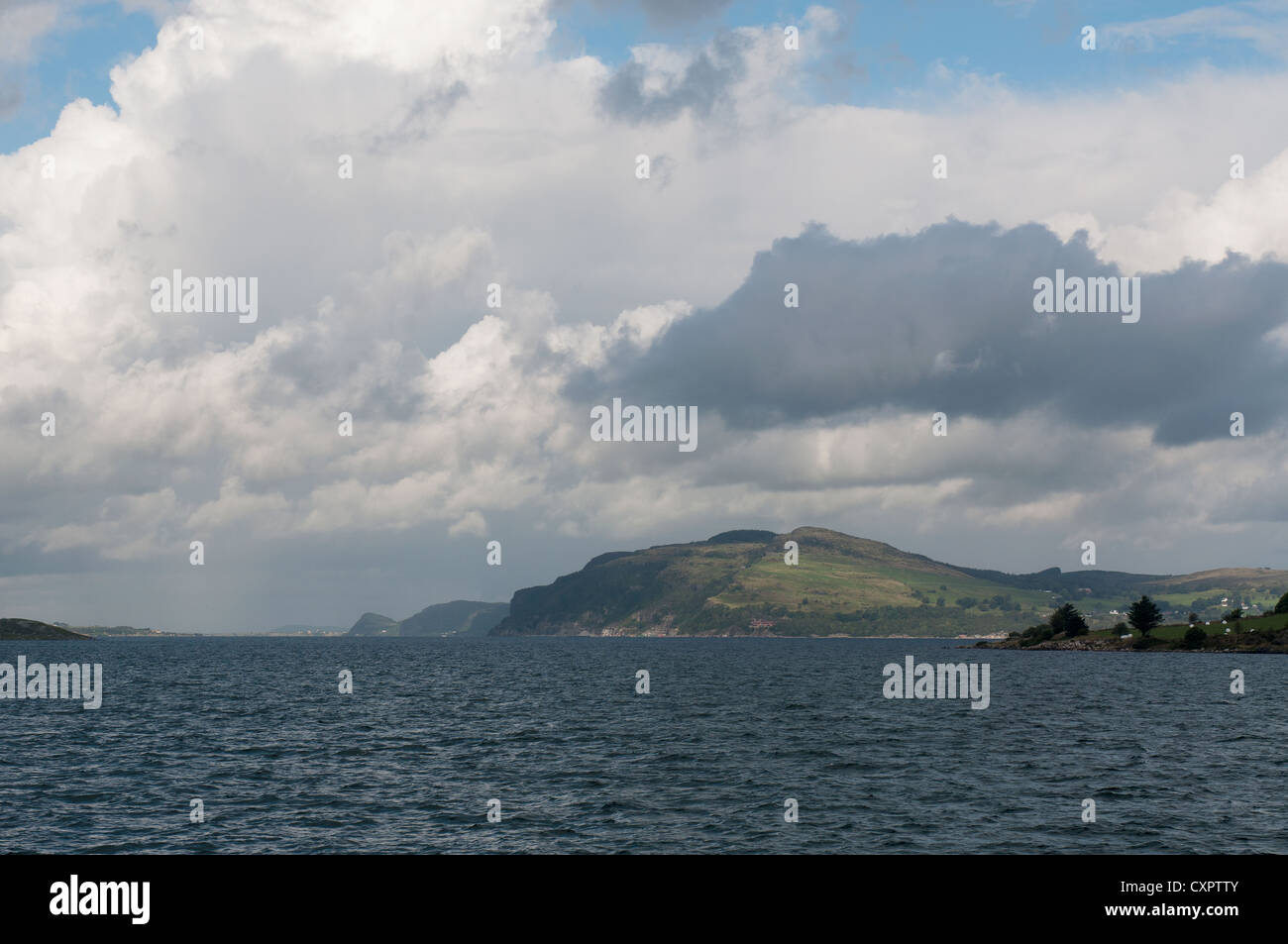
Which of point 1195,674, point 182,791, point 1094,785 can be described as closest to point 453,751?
point 182,791

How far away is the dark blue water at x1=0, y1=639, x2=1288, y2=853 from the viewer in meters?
47.6

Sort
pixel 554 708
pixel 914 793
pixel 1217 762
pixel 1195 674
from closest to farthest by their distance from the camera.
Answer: pixel 914 793 < pixel 1217 762 < pixel 554 708 < pixel 1195 674

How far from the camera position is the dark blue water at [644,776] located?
156 feet

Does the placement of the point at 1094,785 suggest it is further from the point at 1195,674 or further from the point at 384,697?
the point at 1195,674

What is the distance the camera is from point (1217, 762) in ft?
235

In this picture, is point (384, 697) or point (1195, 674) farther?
point (1195, 674)

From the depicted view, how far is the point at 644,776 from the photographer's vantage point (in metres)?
65.0

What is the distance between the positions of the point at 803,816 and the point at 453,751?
34385 mm
